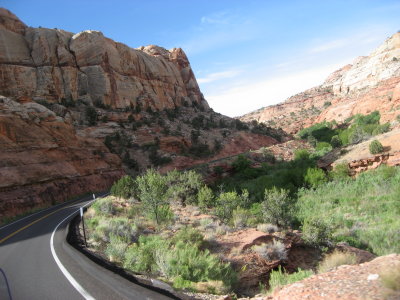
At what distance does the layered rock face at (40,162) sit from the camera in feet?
68.3

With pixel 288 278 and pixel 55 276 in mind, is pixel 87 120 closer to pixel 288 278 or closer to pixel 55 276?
pixel 55 276

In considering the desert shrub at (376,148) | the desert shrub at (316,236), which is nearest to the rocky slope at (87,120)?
the desert shrub at (316,236)

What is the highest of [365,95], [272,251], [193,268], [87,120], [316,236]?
[87,120]

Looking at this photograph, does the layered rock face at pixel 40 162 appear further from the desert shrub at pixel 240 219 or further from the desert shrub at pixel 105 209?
the desert shrub at pixel 240 219

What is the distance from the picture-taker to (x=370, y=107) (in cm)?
5469

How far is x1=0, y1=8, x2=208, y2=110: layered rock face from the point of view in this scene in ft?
135

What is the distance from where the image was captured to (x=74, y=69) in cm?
4669

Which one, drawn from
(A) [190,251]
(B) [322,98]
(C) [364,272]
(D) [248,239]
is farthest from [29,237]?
(B) [322,98]

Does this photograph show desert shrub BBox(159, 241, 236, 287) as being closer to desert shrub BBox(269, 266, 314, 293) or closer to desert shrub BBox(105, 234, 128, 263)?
desert shrub BBox(269, 266, 314, 293)

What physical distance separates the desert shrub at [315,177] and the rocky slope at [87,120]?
19747 mm

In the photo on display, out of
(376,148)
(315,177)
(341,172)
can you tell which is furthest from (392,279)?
(376,148)

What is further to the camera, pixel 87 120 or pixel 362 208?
pixel 87 120

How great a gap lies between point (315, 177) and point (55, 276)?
21.2 meters

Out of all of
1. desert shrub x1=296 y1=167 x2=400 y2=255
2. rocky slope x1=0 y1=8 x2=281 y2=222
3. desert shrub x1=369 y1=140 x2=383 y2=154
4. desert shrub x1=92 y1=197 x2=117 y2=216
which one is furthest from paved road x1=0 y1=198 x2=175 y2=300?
desert shrub x1=369 y1=140 x2=383 y2=154
